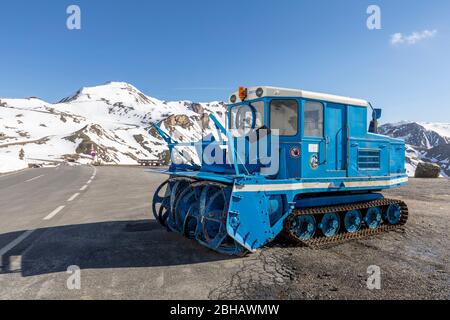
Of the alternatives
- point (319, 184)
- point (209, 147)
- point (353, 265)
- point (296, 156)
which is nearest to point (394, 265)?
point (353, 265)

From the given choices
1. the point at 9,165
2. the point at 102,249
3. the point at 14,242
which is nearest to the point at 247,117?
the point at 102,249

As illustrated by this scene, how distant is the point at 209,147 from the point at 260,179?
5.00ft

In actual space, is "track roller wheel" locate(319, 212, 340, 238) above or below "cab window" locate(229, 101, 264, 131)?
below

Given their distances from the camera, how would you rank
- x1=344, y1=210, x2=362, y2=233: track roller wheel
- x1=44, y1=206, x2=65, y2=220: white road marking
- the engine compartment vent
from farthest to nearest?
x1=44, y1=206, x2=65, y2=220: white road marking < the engine compartment vent < x1=344, y1=210, x2=362, y2=233: track roller wheel

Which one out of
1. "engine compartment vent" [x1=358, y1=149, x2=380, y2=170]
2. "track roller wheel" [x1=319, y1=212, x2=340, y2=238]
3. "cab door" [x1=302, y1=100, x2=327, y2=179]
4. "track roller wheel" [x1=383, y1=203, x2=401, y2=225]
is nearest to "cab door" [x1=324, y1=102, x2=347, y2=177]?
"cab door" [x1=302, y1=100, x2=327, y2=179]

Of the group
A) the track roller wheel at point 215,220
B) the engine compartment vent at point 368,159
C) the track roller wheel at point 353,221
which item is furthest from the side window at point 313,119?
the track roller wheel at point 215,220

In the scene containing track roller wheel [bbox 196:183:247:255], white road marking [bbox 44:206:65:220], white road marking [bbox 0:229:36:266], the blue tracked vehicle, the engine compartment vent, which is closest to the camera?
track roller wheel [bbox 196:183:247:255]

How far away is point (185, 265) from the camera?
5207 millimetres

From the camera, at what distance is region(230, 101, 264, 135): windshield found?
21.4 feet

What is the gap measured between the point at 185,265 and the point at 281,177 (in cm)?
254

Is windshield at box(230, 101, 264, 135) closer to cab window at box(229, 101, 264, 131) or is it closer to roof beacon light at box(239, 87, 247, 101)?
cab window at box(229, 101, 264, 131)

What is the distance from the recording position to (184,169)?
7344mm

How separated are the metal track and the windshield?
1.99 m

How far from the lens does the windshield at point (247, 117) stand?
21.4ft
